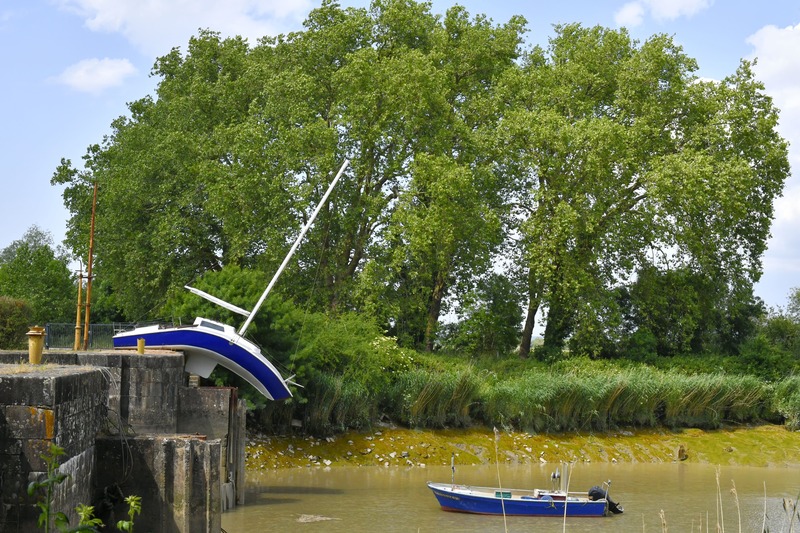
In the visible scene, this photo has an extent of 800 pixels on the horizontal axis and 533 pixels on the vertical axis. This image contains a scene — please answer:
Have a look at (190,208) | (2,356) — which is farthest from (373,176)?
(2,356)

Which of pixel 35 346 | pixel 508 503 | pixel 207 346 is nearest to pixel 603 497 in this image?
pixel 508 503

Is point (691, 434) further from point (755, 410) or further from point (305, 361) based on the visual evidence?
point (305, 361)

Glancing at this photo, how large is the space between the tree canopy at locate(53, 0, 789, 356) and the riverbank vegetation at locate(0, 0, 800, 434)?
11 cm

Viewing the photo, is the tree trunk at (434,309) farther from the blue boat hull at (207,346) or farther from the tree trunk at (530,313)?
the blue boat hull at (207,346)

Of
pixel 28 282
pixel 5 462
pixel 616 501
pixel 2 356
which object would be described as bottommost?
pixel 616 501

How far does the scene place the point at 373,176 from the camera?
40750 mm

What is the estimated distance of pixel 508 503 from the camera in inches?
973

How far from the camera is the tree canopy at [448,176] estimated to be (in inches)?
1534

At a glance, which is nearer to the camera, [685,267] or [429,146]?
[429,146]

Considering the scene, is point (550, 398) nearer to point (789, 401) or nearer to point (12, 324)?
point (789, 401)

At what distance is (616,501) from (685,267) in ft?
65.4

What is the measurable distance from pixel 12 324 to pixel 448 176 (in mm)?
15723

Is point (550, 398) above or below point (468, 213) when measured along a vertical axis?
below

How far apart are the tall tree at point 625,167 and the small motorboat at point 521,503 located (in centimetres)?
1624
